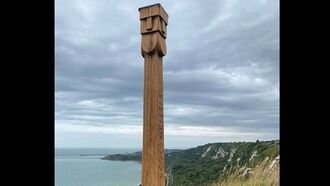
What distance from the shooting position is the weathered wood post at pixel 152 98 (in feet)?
8.08

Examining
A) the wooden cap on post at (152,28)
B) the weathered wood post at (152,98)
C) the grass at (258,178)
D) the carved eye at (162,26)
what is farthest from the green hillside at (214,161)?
the carved eye at (162,26)

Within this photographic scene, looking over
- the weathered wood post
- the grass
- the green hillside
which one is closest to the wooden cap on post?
the weathered wood post

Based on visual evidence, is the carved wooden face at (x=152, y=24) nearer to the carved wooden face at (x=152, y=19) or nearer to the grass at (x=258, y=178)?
the carved wooden face at (x=152, y=19)

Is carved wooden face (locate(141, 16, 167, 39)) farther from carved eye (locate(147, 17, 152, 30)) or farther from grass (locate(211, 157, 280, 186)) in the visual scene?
grass (locate(211, 157, 280, 186))

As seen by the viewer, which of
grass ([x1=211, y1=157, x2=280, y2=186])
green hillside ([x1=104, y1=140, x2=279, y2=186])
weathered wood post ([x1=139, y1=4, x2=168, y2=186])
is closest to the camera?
weathered wood post ([x1=139, y1=4, x2=168, y2=186])

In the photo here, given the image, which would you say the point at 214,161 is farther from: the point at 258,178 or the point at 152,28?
the point at 152,28

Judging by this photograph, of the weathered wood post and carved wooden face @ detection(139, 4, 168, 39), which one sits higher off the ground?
carved wooden face @ detection(139, 4, 168, 39)

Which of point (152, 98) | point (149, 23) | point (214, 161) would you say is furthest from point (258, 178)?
point (149, 23)

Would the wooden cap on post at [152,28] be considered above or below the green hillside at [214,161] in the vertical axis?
above

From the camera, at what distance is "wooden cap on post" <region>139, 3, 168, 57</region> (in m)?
2.49

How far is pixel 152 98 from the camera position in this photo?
8.13ft
